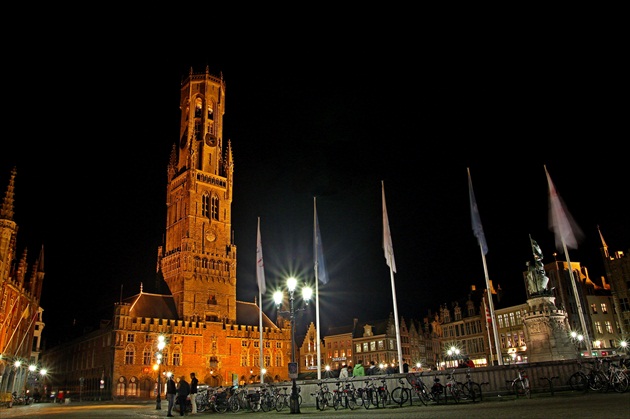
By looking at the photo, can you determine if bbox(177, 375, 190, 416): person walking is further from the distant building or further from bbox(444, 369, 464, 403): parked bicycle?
the distant building

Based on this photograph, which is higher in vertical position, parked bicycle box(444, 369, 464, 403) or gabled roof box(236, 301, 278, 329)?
gabled roof box(236, 301, 278, 329)

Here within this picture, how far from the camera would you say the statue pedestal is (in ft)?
94.1

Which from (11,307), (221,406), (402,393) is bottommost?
(221,406)

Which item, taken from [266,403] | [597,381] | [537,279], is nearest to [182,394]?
[266,403]

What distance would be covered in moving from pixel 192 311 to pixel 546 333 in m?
51.0

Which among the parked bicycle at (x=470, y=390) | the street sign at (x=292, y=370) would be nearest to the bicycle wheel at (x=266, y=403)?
the street sign at (x=292, y=370)

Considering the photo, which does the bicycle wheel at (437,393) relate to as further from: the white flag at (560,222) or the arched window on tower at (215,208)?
the arched window on tower at (215,208)

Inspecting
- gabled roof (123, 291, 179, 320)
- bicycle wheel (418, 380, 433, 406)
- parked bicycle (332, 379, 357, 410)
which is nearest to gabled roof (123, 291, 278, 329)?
gabled roof (123, 291, 179, 320)

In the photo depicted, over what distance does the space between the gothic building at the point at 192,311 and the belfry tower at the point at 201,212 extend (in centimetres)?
16

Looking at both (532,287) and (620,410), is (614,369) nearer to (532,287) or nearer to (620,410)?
(620,410)

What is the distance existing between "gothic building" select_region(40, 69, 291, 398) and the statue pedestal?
124 feet

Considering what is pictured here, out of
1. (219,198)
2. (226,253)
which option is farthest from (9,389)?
(219,198)

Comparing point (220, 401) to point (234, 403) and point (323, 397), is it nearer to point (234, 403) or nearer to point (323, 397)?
point (234, 403)

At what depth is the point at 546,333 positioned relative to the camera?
96.3 ft
